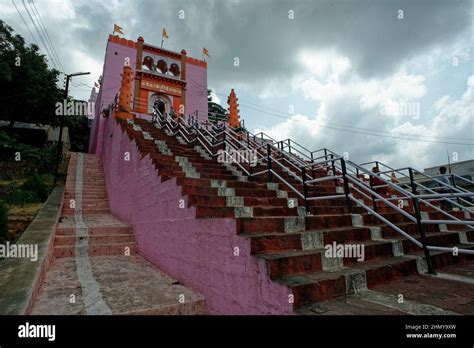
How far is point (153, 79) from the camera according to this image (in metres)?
18.9

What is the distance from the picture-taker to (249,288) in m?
2.30

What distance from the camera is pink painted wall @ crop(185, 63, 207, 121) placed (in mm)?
20359

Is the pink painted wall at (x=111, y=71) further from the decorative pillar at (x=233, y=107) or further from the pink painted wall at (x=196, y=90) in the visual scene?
the decorative pillar at (x=233, y=107)

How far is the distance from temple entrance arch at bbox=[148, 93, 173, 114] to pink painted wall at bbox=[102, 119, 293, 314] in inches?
538

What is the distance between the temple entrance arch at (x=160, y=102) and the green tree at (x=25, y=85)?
6.42 m

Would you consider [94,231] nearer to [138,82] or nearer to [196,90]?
[138,82]

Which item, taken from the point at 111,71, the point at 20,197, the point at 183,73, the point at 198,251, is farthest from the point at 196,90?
the point at 198,251

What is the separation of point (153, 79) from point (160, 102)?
1.75 m

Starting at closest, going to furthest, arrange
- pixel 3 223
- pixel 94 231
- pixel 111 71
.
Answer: pixel 3 223 → pixel 94 231 → pixel 111 71

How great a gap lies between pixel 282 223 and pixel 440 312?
5.42ft

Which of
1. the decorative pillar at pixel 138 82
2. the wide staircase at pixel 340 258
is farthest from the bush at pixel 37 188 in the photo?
the decorative pillar at pixel 138 82

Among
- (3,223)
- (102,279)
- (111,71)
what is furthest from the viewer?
(111,71)
